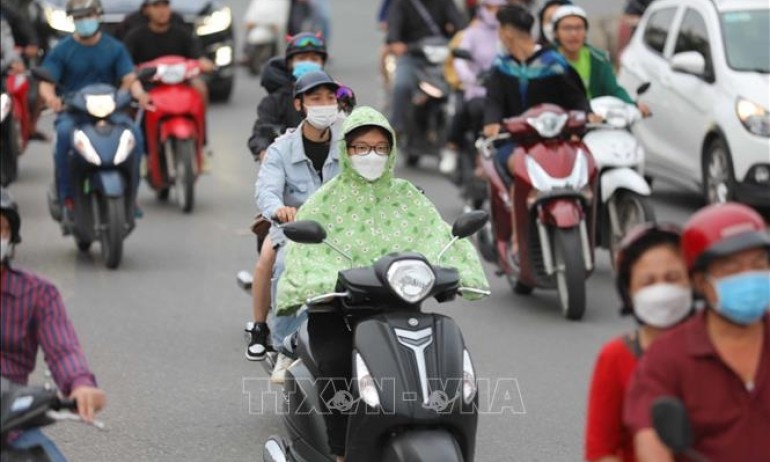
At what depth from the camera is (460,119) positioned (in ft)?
57.0

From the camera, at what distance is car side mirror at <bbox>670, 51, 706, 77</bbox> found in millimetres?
15539

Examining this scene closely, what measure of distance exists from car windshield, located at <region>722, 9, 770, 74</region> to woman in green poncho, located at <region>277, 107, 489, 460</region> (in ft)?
26.8

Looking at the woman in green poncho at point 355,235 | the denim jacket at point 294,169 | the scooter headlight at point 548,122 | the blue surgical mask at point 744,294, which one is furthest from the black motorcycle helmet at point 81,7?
the blue surgical mask at point 744,294

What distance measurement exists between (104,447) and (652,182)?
34.5 feet

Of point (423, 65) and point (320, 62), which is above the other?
point (320, 62)

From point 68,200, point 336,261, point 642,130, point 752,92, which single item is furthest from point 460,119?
point 336,261

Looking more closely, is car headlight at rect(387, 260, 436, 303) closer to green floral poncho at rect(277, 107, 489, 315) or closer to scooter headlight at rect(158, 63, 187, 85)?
green floral poncho at rect(277, 107, 489, 315)

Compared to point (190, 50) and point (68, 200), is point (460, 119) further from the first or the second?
point (68, 200)

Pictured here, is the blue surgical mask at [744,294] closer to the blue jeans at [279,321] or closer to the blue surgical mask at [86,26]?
the blue jeans at [279,321]

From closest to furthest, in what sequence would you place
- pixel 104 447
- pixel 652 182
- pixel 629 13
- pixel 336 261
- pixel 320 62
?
pixel 336 261 → pixel 104 447 → pixel 320 62 → pixel 652 182 → pixel 629 13

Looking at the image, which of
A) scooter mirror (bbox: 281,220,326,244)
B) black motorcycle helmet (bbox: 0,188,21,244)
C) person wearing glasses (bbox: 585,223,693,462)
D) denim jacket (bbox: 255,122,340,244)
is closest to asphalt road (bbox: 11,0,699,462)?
denim jacket (bbox: 255,122,340,244)

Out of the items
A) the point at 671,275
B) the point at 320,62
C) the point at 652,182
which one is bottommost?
the point at 652,182

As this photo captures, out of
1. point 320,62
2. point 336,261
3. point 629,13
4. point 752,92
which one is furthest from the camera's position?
point 629,13

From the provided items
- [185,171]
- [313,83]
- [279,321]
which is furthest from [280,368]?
[185,171]
